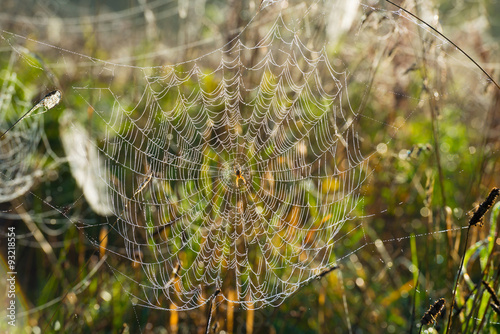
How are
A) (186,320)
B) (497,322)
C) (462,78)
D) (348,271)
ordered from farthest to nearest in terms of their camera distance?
(462,78), (348,271), (186,320), (497,322)

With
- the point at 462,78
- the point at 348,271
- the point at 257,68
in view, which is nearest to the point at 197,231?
the point at 348,271

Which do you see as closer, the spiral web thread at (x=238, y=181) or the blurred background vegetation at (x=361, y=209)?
the blurred background vegetation at (x=361, y=209)

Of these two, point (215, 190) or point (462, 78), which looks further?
point (462, 78)

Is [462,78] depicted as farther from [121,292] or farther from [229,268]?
[121,292]

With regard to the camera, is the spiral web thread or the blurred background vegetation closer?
the blurred background vegetation
